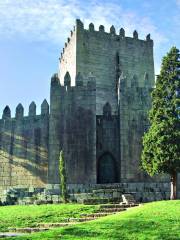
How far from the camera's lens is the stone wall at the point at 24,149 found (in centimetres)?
2464

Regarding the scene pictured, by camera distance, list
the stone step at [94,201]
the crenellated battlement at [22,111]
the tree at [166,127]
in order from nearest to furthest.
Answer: the stone step at [94,201] < the tree at [166,127] < the crenellated battlement at [22,111]

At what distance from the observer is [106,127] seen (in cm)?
2514

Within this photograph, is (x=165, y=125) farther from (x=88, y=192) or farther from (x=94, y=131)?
(x=88, y=192)

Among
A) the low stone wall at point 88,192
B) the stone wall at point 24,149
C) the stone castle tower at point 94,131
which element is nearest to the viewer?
the low stone wall at point 88,192

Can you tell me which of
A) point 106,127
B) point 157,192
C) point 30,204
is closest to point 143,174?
point 157,192

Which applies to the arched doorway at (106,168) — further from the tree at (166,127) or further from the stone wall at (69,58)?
the stone wall at (69,58)

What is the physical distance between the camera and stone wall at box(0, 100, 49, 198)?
80.8ft

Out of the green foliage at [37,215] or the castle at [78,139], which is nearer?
the green foliage at [37,215]

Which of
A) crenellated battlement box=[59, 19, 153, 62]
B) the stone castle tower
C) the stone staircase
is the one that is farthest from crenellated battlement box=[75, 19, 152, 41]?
the stone staircase

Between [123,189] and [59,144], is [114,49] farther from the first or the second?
[123,189]

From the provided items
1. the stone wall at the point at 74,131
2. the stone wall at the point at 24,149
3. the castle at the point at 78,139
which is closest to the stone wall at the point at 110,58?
the castle at the point at 78,139

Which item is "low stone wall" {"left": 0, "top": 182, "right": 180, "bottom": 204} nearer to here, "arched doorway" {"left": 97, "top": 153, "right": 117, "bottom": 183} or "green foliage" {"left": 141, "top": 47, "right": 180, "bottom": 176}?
"green foliage" {"left": 141, "top": 47, "right": 180, "bottom": 176}

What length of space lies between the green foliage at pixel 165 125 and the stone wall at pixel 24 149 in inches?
265

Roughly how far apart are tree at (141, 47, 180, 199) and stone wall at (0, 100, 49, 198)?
674 centimetres
